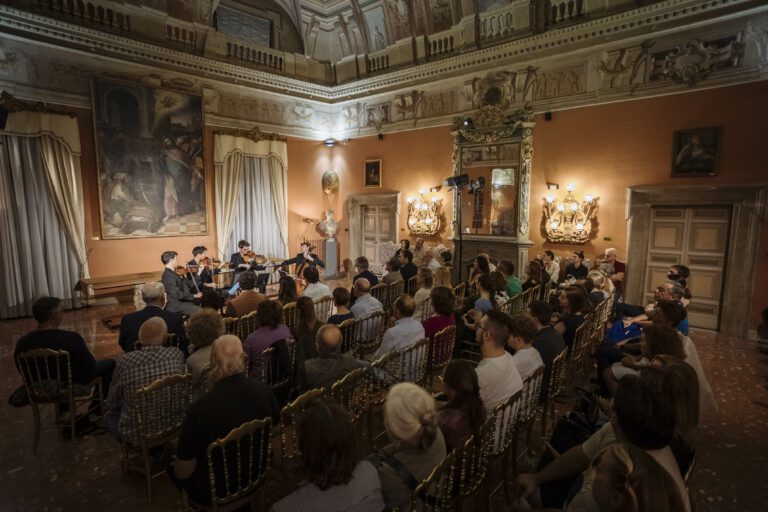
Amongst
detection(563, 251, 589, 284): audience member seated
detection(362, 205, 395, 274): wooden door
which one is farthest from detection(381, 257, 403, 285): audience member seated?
detection(362, 205, 395, 274): wooden door

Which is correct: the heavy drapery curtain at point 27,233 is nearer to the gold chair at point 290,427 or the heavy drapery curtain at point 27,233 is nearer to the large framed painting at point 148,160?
the large framed painting at point 148,160

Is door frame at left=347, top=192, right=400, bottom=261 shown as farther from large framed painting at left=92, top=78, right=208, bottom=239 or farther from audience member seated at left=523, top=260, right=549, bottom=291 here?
audience member seated at left=523, top=260, right=549, bottom=291

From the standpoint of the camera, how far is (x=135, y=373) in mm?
2768

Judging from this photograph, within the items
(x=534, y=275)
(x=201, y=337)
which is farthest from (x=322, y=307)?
(x=534, y=275)

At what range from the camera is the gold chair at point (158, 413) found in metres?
2.61

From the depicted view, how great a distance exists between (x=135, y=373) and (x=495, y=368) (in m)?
2.52

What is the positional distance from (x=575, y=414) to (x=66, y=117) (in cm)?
1033

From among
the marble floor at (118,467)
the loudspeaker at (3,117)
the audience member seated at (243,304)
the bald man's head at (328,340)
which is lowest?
the marble floor at (118,467)

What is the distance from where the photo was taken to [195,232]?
10.2 metres

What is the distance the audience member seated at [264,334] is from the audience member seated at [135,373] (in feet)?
2.04

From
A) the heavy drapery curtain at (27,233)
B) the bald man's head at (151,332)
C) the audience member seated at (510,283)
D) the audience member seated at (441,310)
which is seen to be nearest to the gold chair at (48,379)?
the bald man's head at (151,332)

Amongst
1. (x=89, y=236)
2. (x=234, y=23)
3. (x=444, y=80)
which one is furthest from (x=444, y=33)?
(x=89, y=236)

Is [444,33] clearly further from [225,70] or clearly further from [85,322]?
[85,322]

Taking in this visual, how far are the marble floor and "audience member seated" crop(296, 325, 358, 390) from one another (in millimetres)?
1236
